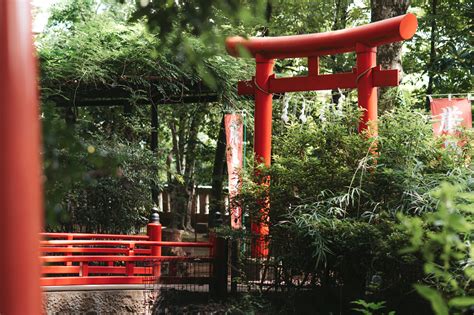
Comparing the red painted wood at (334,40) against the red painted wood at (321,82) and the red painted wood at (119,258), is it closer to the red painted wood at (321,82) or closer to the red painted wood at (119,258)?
the red painted wood at (321,82)

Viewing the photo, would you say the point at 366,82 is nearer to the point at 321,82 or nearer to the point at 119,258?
the point at 321,82

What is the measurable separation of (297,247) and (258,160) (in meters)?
1.82

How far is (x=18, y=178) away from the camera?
134cm

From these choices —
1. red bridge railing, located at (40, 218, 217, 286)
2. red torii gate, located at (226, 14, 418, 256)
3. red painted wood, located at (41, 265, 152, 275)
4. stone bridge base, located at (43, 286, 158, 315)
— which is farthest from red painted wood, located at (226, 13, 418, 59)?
stone bridge base, located at (43, 286, 158, 315)

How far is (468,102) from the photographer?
31.6 ft

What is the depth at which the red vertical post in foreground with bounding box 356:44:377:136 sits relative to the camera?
25.6 ft

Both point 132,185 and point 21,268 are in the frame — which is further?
point 132,185

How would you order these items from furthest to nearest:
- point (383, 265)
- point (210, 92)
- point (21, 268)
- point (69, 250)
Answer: point (210, 92) → point (69, 250) → point (383, 265) → point (21, 268)

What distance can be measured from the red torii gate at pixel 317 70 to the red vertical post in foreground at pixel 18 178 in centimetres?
579

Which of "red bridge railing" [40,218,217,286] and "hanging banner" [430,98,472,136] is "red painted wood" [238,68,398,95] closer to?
"hanging banner" [430,98,472,136]

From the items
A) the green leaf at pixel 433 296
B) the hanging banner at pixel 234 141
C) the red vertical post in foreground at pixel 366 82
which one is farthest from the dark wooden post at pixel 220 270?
the green leaf at pixel 433 296

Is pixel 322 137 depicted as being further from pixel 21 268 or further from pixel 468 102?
pixel 21 268

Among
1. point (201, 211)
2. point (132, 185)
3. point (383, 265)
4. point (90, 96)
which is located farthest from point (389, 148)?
point (201, 211)

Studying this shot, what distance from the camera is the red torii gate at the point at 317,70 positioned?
7496 millimetres
